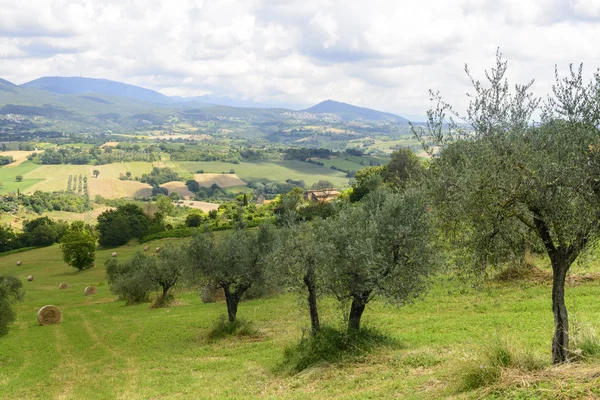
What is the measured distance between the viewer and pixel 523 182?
13.1m

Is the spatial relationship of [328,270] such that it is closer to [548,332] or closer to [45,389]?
[548,332]

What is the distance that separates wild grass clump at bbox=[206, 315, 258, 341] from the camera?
34000 mm

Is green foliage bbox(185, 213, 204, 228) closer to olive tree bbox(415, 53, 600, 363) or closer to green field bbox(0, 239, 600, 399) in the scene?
green field bbox(0, 239, 600, 399)

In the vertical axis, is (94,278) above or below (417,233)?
below

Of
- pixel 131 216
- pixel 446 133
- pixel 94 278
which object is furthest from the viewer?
pixel 131 216

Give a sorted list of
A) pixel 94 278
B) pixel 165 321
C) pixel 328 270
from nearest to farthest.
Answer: pixel 328 270 < pixel 165 321 < pixel 94 278

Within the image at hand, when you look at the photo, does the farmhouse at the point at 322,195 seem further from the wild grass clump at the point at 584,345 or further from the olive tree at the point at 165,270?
the wild grass clump at the point at 584,345

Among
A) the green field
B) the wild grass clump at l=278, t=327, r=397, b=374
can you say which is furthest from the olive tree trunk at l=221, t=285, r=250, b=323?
the wild grass clump at l=278, t=327, r=397, b=374

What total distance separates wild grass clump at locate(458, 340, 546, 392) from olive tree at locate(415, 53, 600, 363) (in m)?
0.91

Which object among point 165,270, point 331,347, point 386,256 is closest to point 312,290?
point 331,347

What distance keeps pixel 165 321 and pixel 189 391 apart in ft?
69.9

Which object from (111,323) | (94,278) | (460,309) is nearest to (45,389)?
(111,323)

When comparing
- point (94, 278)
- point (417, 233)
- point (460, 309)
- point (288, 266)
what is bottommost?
point (94, 278)

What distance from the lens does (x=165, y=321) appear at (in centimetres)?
4269
